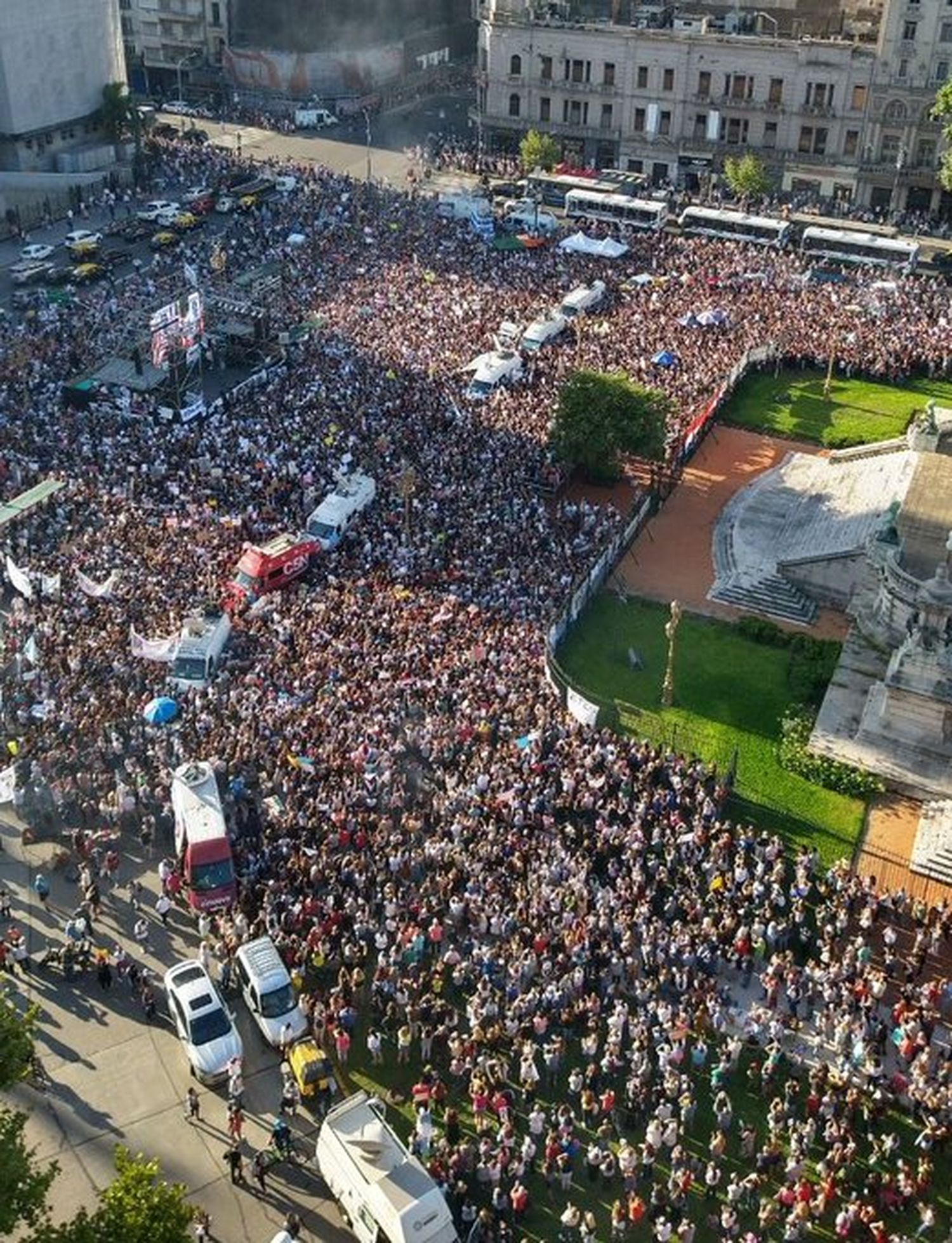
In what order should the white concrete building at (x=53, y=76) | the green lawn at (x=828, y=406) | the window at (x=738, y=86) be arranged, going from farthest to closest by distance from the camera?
the window at (x=738, y=86)
the white concrete building at (x=53, y=76)
the green lawn at (x=828, y=406)

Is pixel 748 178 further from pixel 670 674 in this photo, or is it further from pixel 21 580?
pixel 21 580

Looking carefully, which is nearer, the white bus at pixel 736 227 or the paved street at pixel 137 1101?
the paved street at pixel 137 1101

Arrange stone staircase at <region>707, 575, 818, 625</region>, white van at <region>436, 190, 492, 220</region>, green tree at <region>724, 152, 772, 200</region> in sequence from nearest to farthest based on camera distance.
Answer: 1. stone staircase at <region>707, 575, 818, 625</region>
2. white van at <region>436, 190, 492, 220</region>
3. green tree at <region>724, 152, 772, 200</region>

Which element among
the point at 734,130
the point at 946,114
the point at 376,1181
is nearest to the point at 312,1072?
the point at 376,1181

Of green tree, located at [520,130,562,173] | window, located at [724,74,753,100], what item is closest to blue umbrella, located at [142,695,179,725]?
green tree, located at [520,130,562,173]

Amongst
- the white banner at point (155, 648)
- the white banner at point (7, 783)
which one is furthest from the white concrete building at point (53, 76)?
the white banner at point (7, 783)

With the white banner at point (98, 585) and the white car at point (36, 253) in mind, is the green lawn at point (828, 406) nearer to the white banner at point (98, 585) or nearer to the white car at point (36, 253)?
the white banner at point (98, 585)

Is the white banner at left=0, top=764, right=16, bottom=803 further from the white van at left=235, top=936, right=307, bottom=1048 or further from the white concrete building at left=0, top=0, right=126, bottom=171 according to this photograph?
the white concrete building at left=0, top=0, right=126, bottom=171
